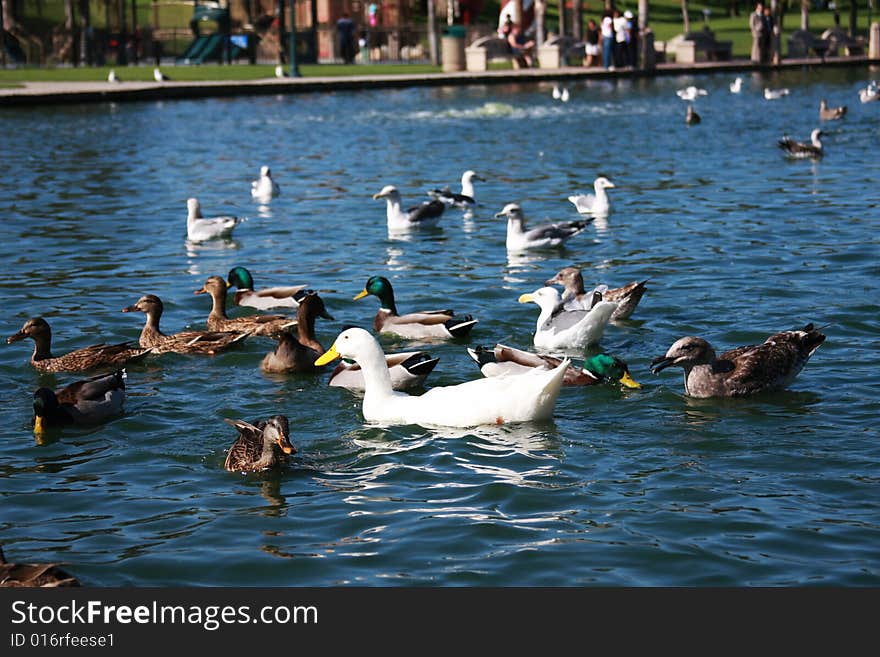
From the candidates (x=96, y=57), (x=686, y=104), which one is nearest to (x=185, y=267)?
(x=686, y=104)

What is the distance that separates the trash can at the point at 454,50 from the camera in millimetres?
58750

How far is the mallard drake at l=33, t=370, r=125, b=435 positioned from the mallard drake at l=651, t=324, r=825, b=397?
4.47m

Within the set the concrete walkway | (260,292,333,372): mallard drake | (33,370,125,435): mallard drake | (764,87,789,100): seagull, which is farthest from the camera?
the concrete walkway

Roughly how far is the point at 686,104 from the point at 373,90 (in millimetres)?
11713

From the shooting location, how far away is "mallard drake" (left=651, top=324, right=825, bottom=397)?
12.3m

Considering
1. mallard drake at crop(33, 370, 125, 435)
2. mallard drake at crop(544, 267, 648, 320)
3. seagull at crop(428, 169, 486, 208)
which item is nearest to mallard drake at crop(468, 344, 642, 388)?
mallard drake at crop(544, 267, 648, 320)

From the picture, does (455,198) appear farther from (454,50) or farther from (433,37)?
(433,37)

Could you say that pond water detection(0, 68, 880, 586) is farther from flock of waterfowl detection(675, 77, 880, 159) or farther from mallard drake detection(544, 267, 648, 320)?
flock of waterfowl detection(675, 77, 880, 159)

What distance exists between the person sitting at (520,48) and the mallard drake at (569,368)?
1977 inches

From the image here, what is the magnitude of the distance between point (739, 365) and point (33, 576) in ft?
21.1

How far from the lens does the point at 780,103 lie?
44156mm

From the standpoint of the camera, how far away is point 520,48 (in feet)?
203

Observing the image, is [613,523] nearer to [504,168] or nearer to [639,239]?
[639,239]

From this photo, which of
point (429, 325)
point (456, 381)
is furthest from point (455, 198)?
point (456, 381)
